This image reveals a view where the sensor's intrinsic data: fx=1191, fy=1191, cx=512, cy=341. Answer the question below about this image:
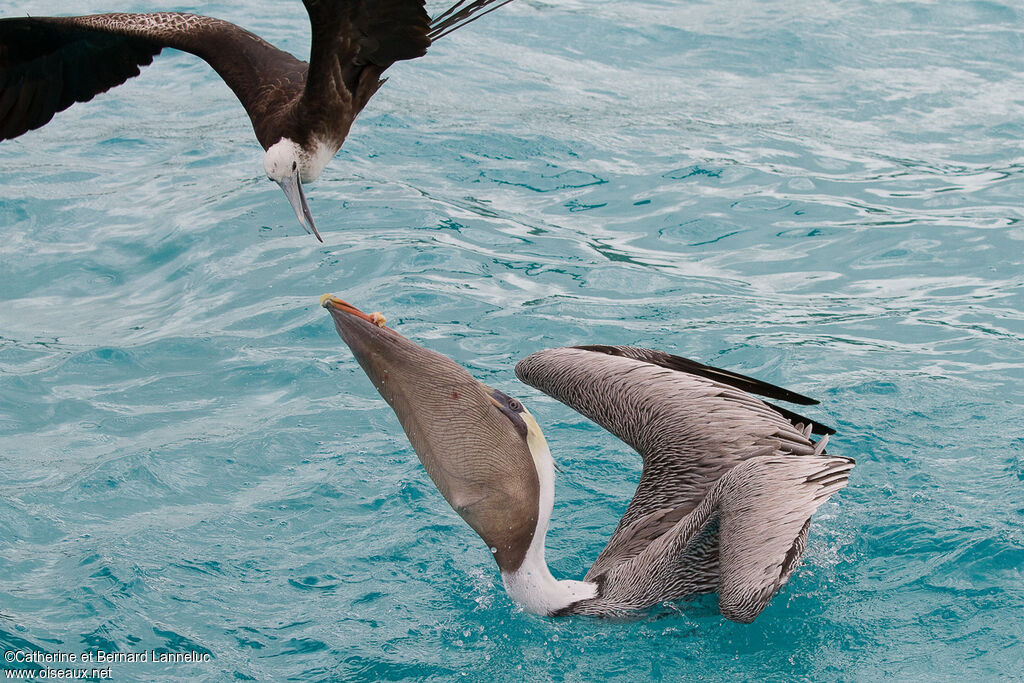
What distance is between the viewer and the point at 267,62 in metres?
5.25

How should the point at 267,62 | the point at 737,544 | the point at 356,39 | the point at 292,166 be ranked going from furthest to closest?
the point at 267,62 → the point at 292,166 → the point at 356,39 → the point at 737,544

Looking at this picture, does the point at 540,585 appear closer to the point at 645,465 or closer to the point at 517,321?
the point at 645,465

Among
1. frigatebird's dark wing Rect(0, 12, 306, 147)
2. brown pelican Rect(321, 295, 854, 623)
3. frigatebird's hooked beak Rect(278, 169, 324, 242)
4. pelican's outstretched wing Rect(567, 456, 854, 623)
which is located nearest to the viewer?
brown pelican Rect(321, 295, 854, 623)

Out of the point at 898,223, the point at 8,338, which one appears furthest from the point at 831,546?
the point at 8,338

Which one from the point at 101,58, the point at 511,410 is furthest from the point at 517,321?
the point at 511,410

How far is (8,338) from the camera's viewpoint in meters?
6.88

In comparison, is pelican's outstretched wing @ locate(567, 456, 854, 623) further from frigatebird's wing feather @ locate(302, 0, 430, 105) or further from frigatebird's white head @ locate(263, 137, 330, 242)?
frigatebird's wing feather @ locate(302, 0, 430, 105)

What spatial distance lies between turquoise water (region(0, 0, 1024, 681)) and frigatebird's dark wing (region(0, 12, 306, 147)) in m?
1.63

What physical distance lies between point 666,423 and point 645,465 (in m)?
0.19

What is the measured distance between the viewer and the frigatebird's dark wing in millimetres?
5176

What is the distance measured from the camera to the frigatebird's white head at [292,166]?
468cm

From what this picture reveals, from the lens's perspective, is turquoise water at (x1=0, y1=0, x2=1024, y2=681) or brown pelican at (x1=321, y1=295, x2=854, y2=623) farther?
turquoise water at (x1=0, y1=0, x2=1024, y2=681)

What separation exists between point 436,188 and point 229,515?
3.92 meters

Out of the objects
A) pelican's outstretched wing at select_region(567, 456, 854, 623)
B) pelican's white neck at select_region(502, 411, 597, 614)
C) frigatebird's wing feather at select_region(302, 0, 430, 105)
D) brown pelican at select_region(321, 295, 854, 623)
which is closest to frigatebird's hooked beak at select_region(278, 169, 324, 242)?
frigatebird's wing feather at select_region(302, 0, 430, 105)
